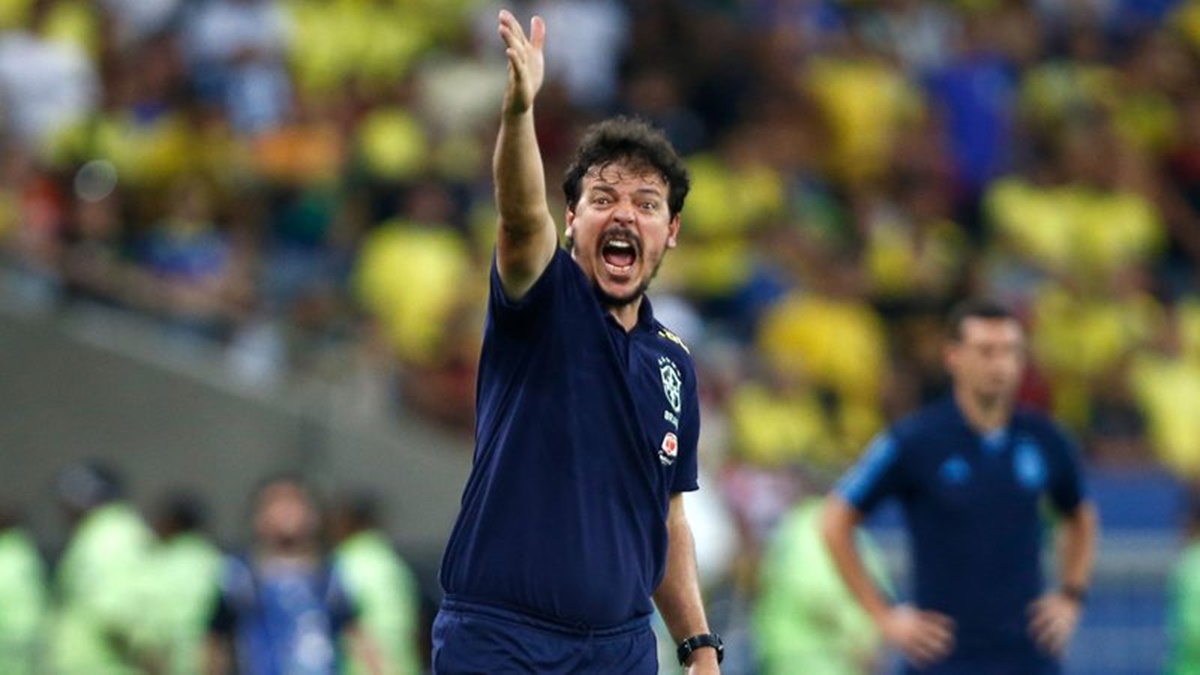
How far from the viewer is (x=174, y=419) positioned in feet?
52.4

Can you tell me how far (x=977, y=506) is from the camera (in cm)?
973

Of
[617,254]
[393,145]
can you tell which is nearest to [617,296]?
[617,254]

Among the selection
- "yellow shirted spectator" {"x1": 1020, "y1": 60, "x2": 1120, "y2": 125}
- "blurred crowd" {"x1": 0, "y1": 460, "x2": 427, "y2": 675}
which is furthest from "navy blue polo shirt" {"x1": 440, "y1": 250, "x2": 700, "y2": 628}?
"yellow shirted spectator" {"x1": 1020, "y1": 60, "x2": 1120, "y2": 125}

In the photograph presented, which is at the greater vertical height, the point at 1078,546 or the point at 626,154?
the point at 626,154

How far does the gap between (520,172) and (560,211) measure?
10560mm

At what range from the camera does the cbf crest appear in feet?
20.9

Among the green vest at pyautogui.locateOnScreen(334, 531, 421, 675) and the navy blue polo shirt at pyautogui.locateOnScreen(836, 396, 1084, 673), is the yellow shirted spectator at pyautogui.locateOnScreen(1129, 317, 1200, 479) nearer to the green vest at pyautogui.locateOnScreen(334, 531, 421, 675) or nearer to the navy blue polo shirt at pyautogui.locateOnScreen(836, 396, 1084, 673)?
the green vest at pyautogui.locateOnScreen(334, 531, 421, 675)

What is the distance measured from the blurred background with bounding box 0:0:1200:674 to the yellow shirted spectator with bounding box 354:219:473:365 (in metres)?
0.02

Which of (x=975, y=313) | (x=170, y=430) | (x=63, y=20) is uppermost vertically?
(x=63, y=20)

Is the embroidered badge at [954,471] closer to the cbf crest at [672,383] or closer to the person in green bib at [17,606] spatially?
the cbf crest at [672,383]

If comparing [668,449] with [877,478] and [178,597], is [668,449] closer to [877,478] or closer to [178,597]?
[877,478]

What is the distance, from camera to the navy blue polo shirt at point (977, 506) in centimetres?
967

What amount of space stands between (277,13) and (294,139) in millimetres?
1528

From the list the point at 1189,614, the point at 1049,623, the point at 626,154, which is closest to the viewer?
the point at 626,154
